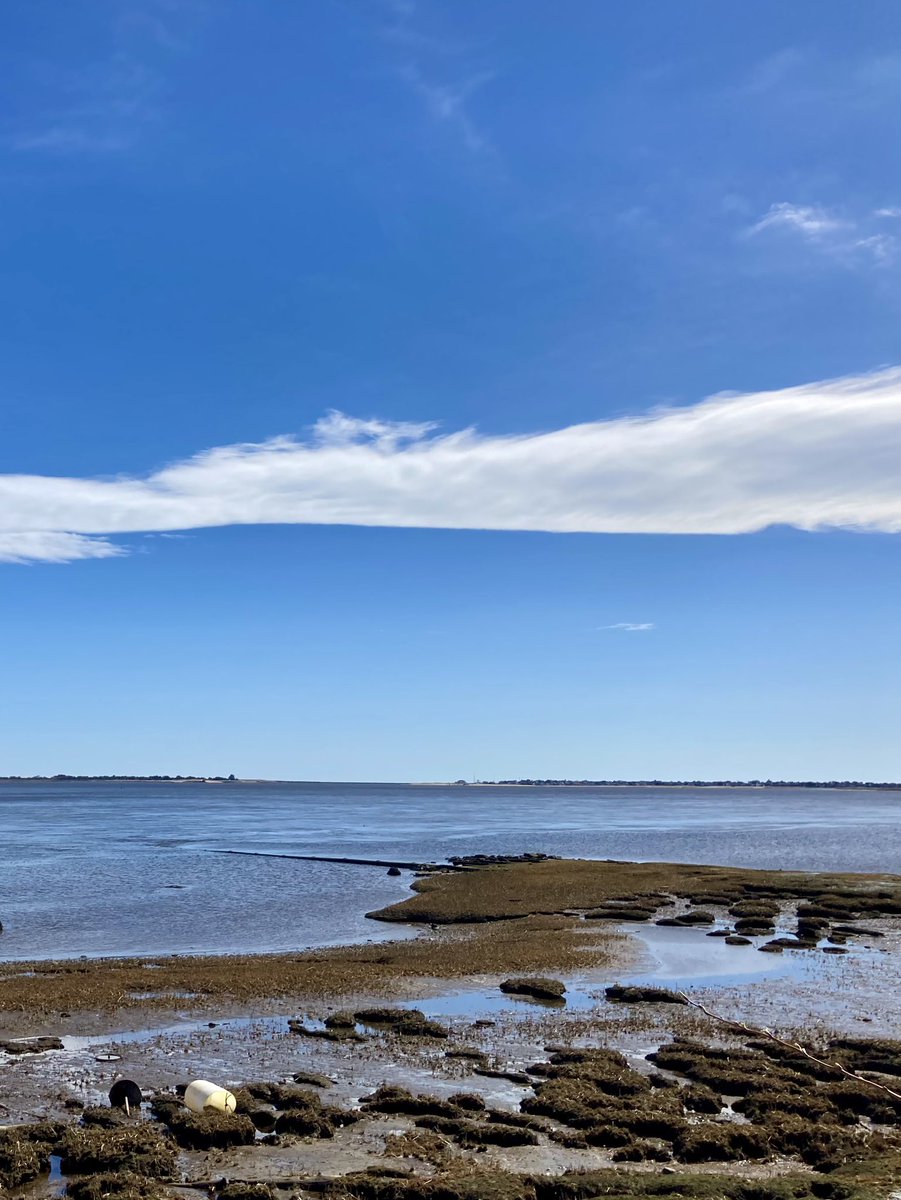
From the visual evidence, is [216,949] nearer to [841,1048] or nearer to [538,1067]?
[538,1067]

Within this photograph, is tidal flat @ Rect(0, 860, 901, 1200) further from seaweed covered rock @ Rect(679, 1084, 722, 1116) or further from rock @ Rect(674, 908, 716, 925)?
rock @ Rect(674, 908, 716, 925)

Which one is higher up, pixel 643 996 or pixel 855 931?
pixel 643 996

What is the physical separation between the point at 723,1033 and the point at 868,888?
136ft

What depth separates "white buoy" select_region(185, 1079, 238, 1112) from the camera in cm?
1939

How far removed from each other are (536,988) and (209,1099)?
15.4 m

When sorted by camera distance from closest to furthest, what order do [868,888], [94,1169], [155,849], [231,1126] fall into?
1. [94,1169]
2. [231,1126]
3. [868,888]
4. [155,849]

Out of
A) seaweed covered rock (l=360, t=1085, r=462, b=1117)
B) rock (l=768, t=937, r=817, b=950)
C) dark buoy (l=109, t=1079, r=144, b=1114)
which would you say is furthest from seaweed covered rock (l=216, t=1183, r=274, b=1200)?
rock (l=768, t=937, r=817, b=950)

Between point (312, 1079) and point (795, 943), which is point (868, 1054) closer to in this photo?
point (312, 1079)

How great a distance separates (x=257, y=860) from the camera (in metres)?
89.6

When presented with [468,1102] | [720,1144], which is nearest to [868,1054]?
[720,1144]

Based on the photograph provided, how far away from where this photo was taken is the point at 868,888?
63.2m

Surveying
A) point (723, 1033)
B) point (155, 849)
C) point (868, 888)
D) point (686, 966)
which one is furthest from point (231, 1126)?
point (155, 849)

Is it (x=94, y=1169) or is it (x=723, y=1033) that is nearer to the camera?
(x=94, y=1169)

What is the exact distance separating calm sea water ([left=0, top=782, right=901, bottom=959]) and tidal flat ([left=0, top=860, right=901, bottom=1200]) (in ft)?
32.2
